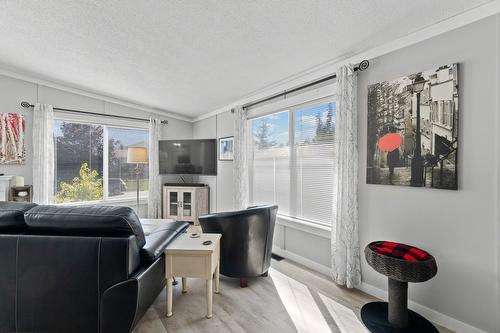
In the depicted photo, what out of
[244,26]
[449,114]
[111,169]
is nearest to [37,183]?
[111,169]

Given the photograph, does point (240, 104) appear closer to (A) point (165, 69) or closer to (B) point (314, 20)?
(A) point (165, 69)

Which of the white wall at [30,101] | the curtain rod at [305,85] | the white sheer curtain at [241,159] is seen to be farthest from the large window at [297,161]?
the white wall at [30,101]

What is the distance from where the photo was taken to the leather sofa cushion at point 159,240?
1.69 metres

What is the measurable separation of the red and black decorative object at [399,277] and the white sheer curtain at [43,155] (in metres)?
4.62

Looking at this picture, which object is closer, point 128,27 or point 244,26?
point 244,26

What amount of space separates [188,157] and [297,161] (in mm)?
2606

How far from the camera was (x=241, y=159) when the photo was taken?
12.8 ft

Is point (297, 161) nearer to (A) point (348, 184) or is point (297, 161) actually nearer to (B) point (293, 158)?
(B) point (293, 158)

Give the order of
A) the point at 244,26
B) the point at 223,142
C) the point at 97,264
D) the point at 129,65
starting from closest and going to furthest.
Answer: the point at 97,264, the point at 244,26, the point at 129,65, the point at 223,142

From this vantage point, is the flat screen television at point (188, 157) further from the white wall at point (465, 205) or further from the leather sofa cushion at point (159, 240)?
the white wall at point (465, 205)

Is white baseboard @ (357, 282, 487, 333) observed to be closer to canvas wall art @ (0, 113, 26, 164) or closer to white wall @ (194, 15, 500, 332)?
white wall @ (194, 15, 500, 332)

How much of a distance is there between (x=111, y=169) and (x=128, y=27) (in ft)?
10.8

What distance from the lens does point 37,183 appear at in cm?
377

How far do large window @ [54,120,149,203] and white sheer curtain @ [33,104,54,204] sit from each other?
0.33 metres
